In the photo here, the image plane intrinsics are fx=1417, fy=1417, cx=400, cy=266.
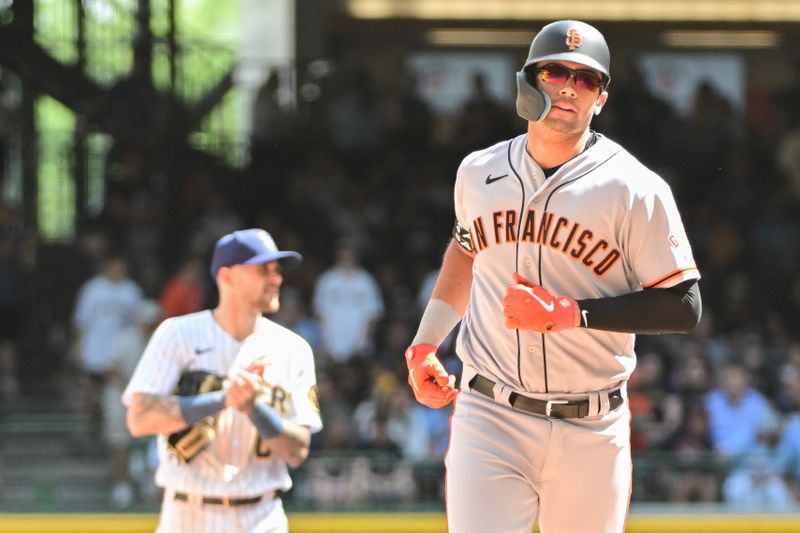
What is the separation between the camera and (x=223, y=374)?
5.02m

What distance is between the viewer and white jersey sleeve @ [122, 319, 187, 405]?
4918mm

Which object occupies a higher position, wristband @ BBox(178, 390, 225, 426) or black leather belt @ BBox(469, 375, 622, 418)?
black leather belt @ BBox(469, 375, 622, 418)

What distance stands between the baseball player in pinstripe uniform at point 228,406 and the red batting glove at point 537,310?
1.33 m

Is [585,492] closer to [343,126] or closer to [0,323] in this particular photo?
[0,323]

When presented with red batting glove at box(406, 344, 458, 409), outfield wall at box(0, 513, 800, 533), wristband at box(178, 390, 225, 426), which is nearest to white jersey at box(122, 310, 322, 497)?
Answer: wristband at box(178, 390, 225, 426)

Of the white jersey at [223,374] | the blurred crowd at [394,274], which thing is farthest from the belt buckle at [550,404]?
the blurred crowd at [394,274]

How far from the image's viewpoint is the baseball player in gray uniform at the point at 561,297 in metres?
3.85

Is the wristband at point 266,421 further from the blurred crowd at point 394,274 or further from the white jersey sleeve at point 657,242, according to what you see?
the blurred crowd at point 394,274

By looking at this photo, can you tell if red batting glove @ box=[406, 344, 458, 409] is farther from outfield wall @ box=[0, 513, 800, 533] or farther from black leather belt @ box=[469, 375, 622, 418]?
outfield wall @ box=[0, 513, 800, 533]

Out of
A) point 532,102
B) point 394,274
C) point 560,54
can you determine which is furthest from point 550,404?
point 394,274

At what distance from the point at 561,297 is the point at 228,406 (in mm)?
1440

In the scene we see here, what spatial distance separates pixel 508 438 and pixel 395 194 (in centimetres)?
1033

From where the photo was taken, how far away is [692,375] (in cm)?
1041

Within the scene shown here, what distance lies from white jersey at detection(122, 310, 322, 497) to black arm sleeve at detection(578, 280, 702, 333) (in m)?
1.55
